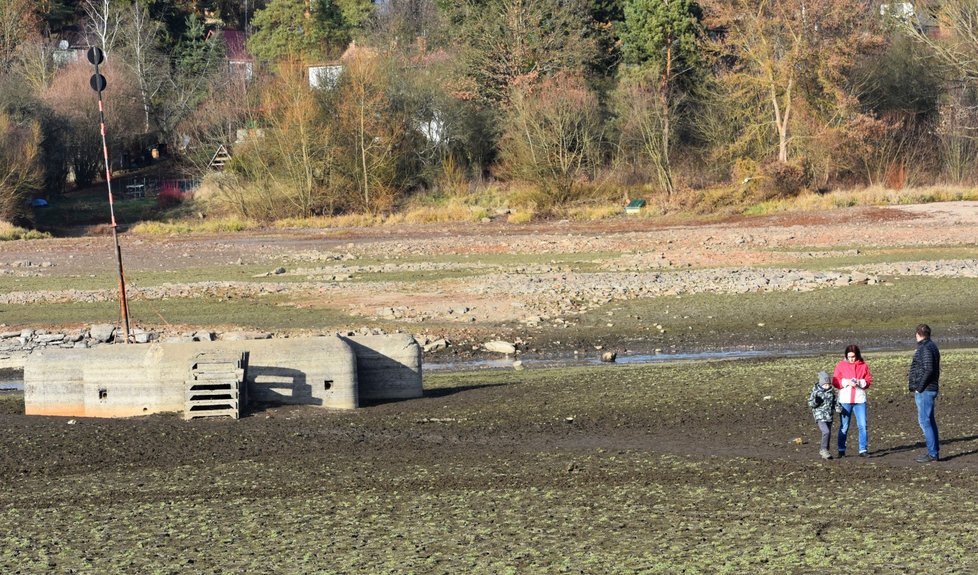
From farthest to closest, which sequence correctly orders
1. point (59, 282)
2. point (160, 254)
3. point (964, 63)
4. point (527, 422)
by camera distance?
point (964, 63), point (160, 254), point (59, 282), point (527, 422)

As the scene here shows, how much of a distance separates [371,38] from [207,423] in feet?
212

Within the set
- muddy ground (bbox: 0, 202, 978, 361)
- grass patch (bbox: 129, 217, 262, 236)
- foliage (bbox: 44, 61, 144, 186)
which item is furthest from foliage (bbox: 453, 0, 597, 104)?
foliage (bbox: 44, 61, 144, 186)

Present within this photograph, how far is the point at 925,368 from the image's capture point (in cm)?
1328

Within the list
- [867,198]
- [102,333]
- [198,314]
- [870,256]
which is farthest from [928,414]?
[867,198]

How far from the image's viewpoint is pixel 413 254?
41438mm

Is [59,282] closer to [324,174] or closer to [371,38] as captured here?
[324,174]

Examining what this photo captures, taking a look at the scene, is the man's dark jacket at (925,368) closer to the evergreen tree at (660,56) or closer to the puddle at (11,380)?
the puddle at (11,380)

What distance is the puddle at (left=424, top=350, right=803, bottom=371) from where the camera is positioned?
22672 mm

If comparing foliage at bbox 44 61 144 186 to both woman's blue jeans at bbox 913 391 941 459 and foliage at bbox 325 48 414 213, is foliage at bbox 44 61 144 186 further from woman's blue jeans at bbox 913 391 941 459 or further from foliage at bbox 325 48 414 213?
woman's blue jeans at bbox 913 391 941 459

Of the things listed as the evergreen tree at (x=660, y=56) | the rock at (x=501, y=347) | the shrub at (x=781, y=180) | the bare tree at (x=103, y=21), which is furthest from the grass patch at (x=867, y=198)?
the bare tree at (x=103, y=21)

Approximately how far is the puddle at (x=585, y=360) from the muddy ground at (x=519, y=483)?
1.51 metres

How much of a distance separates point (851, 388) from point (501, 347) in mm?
10950

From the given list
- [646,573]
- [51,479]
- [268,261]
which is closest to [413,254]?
[268,261]

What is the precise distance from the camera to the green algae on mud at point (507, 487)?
10.7m
